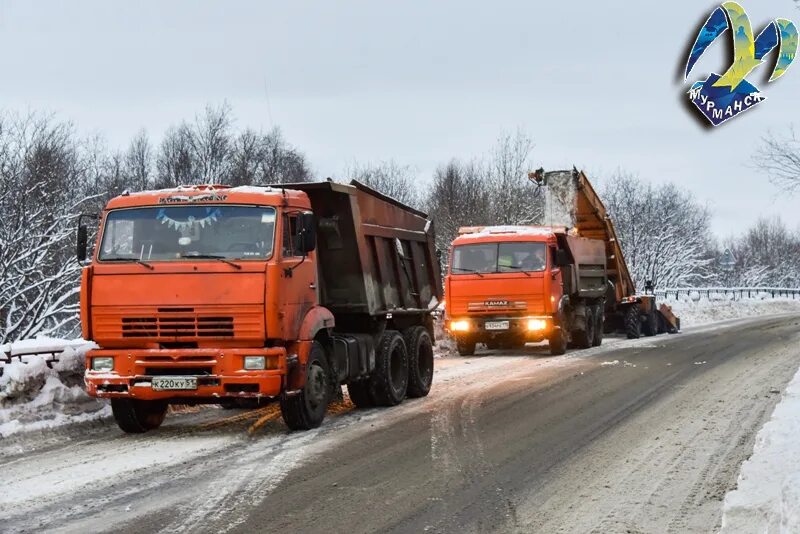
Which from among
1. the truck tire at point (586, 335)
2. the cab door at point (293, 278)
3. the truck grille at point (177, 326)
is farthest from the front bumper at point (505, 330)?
the truck grille at point (177, 326)

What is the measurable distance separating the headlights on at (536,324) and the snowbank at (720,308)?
1792 centimetres

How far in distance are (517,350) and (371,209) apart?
11.4m

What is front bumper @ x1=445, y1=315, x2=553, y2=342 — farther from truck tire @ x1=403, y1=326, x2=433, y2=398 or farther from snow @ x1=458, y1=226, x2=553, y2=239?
truck tire @ x1=403, y1=326, x2=433, y2=398

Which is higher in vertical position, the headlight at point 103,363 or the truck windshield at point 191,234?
the truck windshield at point 191,234

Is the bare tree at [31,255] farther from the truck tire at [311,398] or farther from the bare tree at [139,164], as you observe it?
the bare tree at [139,164]

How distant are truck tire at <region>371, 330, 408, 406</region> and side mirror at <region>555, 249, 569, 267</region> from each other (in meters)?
8.42

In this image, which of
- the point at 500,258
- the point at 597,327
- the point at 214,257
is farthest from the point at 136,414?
the point at 597,327

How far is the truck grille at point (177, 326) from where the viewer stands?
8.68 m

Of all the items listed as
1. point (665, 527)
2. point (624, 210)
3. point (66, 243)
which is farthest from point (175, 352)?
point (624, 210)

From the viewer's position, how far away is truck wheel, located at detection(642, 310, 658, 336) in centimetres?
2698

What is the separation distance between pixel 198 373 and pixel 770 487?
5.33 meters

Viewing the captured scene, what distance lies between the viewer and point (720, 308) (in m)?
42.7

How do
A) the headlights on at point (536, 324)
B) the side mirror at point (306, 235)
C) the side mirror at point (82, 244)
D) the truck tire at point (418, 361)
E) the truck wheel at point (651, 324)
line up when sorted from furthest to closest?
the truck wheel at point (651, 324)
the headlights on at point (536, 324)
the truck tire at point (418, 361)
the side mirror at point (306, 235)
the side mirror at point (82, 244)

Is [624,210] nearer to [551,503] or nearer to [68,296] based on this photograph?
[68,296]
